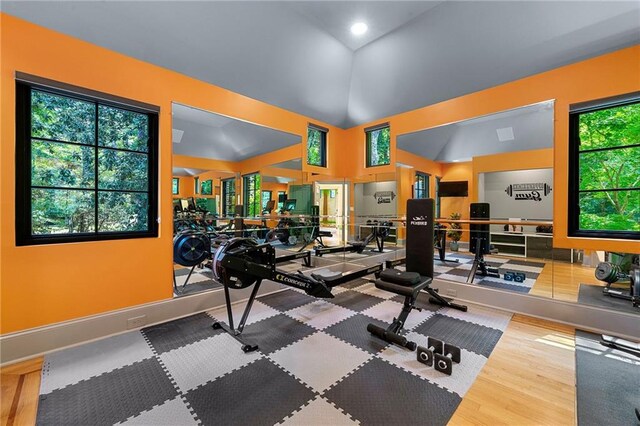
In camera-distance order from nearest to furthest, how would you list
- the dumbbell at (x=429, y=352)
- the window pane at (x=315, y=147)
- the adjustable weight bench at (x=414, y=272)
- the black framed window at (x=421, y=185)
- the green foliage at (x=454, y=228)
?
the dumbbell at (x=429, y=352) < the adjustable weight bench at (x=414, y=272) < the green foliage at (x=454, y=228) < the window pane at (x=315, y=147) < the black framed window at (x=421, y=185)

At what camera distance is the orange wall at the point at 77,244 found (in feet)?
7.43

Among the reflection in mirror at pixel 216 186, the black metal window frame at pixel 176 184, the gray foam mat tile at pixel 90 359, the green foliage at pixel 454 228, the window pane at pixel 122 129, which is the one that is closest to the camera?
the gray foam mat tile at pixel 90 359

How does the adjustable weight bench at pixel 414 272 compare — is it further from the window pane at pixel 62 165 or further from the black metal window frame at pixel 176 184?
the window pane at pixel 62 165

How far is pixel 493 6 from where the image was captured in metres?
3.01

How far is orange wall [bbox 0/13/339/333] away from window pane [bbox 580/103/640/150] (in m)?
4.81

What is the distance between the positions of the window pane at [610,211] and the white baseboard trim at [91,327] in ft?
15.7

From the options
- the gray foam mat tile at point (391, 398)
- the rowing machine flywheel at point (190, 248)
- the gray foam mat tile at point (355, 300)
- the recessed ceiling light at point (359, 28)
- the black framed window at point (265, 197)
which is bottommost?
the gray foam mat tile at point (355, 300)

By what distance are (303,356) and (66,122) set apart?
11.0 feet

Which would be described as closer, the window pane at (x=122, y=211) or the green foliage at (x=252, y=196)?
the window pane at (x=122, y=211)

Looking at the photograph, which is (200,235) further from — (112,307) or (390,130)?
(390,130)

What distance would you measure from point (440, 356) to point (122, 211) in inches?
142

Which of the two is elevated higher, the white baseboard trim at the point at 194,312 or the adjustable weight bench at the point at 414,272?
the adjustable weight bench at the point at 414,272

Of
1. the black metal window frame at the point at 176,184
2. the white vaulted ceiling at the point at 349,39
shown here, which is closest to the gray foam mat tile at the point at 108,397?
the black metal window frame at the point at 176,184

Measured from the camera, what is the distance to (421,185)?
537cm
